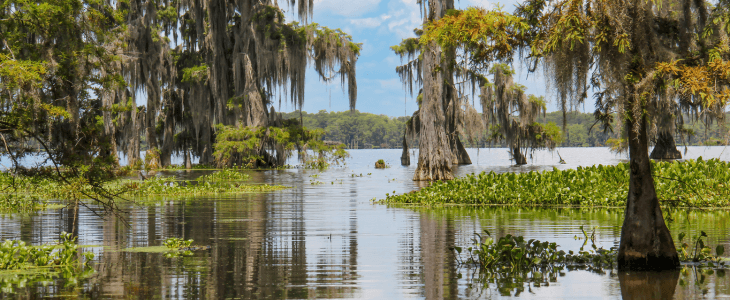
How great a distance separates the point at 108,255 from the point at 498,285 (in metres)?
5.60

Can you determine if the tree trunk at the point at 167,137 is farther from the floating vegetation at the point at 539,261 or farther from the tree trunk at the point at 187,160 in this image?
the floating vegetation at the point at 539,261

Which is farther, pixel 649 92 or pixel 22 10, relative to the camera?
pixel 22 10

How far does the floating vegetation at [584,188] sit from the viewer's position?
1650 cm

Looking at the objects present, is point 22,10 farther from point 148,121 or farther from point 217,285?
point 148,121

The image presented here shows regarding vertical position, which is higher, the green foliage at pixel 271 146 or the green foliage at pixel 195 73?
the green foliage at pixel 195 73

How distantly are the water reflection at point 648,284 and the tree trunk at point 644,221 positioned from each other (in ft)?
0.56

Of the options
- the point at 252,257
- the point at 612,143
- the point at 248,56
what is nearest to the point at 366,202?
the point at 252,257

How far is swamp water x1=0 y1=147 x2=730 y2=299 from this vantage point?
7.06 meters

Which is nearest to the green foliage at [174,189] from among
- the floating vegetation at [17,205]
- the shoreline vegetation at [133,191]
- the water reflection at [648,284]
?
the shoreline vegetation at [133,191]

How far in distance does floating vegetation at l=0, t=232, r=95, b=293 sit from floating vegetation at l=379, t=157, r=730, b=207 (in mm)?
11615

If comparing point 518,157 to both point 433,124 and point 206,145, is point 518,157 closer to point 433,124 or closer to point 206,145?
point 206,145

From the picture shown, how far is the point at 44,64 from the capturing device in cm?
994

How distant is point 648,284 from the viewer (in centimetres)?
725

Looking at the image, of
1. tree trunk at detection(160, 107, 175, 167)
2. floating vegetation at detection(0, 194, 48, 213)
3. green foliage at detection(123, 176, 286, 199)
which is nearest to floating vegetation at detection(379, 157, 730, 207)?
green foliage at detection(123, 176, 286, 199)
